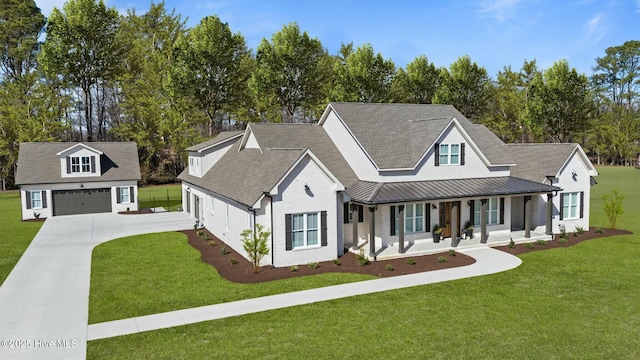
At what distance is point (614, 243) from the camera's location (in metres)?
23.4

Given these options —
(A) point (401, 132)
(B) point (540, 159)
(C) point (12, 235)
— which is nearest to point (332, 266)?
(A) point (401, 132)

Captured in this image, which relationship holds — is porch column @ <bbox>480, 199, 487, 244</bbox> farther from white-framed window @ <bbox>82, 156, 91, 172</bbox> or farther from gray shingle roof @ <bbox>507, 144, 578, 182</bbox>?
white-framed window @ <bbox>82, 156, 91, 172</bbox>

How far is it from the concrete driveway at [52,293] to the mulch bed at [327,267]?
5.22 meters

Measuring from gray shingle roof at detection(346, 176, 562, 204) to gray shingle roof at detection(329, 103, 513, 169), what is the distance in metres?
1.14

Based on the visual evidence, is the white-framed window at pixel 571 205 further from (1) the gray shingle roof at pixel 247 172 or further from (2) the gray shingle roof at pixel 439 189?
(1) the gray shingle roof at pixel 247 172

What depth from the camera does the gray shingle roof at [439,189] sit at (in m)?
20.8

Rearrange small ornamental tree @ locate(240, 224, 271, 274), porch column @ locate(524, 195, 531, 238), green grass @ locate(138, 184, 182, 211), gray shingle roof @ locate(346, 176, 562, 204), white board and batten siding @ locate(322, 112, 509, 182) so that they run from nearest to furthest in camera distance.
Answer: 1. small ornamental tree @ locate(240, 224, 271, 274)
2. gray shingle roof @ locate(346, 176, 562, 204)
3. white board and batten siding @ locate(322, 112, 509, 182)
4. porch column @ locate(524, 195, 531, 238)
5. green grass @ locate(138, 184, 182, 211)

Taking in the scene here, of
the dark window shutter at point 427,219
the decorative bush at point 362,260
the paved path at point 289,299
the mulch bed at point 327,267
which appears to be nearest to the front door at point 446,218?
the dark window shutter at point 427,219

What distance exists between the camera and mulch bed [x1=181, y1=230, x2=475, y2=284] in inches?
693

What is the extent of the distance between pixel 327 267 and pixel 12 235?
20444 millimetres

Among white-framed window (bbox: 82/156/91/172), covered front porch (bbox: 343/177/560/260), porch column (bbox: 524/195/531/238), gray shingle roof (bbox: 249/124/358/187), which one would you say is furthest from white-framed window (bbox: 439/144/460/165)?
white-framed window (bbox: 82/156/91/172)

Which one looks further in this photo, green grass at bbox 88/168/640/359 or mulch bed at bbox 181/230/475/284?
mulch bed at bbox 181/230/475/284

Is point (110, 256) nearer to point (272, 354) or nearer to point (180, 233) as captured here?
point (180, 233)

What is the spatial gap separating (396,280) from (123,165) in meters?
28.6
